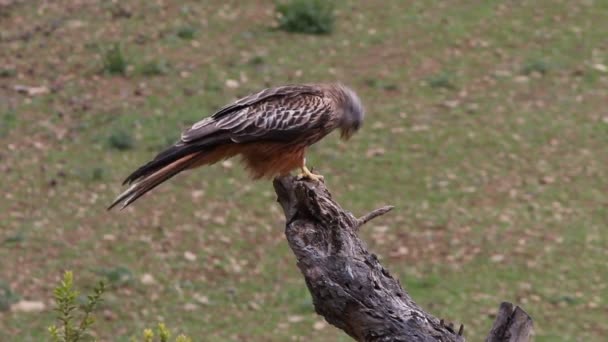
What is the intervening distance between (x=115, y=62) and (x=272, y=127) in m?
6.15

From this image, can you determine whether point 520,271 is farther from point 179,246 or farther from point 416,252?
point 179,246

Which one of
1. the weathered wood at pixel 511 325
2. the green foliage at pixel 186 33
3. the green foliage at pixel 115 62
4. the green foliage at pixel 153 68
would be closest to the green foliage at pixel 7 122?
the green foliage at pixel 115 62

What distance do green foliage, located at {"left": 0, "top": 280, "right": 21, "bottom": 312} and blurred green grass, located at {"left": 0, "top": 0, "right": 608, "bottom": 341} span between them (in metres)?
0.06

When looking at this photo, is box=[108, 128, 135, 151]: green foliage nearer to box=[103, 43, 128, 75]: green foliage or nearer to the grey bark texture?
box=[103, 43, 128, 75]: green foliage

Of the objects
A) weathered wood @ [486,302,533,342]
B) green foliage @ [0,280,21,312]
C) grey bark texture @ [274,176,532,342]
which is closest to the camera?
weathered wood @ [486,302,533,342]

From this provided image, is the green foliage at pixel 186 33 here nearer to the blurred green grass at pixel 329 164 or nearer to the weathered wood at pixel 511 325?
the blurred green grass at pixel 329 164

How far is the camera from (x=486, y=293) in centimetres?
881

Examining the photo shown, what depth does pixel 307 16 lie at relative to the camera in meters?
12.8

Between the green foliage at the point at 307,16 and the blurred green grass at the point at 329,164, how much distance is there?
0.13 metres

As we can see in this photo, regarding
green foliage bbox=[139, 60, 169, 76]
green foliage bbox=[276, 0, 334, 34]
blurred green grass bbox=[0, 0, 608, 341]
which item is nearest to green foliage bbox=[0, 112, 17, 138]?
blurred green grass bbox=[0, 0, 608, 341]

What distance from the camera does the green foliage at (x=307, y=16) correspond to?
41.7 feet

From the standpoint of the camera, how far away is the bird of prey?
18.6 feet

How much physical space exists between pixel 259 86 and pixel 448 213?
8.65ft

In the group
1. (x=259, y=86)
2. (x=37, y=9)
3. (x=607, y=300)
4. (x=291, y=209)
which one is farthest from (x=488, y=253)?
(x=37, y=9)
